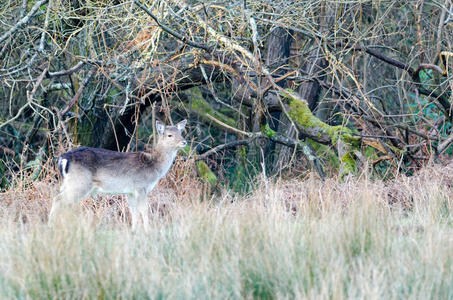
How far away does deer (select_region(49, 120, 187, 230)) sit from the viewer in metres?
8.33

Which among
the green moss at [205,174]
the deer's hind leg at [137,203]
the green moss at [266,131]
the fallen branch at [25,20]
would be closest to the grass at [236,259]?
the deer's hind leg at [137,203]

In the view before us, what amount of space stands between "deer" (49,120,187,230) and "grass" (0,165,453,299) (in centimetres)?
195

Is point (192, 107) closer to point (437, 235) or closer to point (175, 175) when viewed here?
point (175, 175)

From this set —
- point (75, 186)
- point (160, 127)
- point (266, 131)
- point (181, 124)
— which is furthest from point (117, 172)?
point (266, 131)

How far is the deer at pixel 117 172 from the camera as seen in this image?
8.33 m

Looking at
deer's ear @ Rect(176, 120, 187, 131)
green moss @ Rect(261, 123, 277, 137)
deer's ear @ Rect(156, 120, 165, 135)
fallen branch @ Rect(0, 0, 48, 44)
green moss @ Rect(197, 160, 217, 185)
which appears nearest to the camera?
deer's ear @ Rect(156, 120, 165, 135)

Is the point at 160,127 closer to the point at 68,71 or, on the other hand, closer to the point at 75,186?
the point at 75,186

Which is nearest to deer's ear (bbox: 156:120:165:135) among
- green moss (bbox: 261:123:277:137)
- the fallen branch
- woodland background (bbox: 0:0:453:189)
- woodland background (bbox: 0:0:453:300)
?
woodland background (bbox: 0:0:453:300)

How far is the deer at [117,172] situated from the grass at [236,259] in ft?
6.41

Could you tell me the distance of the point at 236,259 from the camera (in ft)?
16.9

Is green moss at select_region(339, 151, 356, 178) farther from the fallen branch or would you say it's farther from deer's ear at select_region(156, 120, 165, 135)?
the fallen branch

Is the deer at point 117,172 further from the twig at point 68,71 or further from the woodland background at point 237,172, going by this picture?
the twig at point 68,71

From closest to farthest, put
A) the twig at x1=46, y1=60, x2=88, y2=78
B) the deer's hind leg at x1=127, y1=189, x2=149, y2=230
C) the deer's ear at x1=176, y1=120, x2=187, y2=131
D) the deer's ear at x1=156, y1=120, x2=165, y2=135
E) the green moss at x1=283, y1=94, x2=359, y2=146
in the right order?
1. the deer's hind leg at x1=127, y1=189, x2=149, y2=230
2. the deer's ear at x1=156, y1=120, x2=165, y2=135
3. the deer's ear at x1=176, y1=120, x2=187, y2=131
4. the twig at x1=46, y1=60, x2=88, y2=78
5. the green moss at x1=283, y1=94, x2=359, y2=146

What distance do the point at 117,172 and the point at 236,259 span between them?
12.9ft
